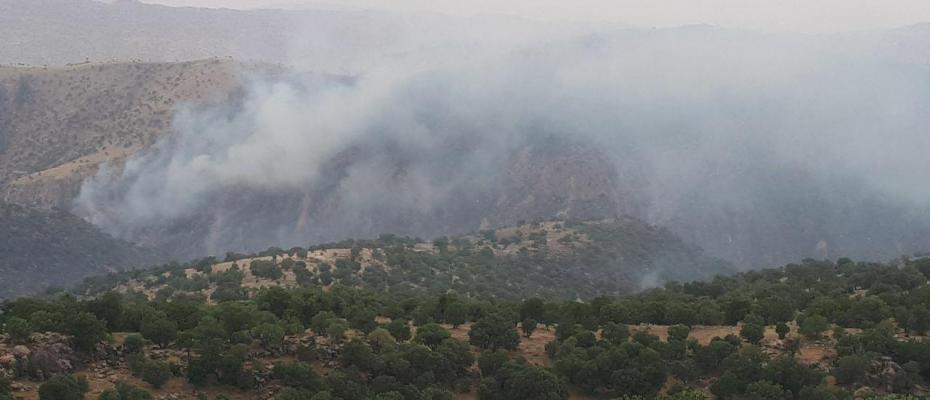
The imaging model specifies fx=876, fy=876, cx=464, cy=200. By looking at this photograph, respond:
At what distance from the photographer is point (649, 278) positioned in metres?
180

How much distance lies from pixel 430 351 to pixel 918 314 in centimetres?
4101

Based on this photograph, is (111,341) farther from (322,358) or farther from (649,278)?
(649,278)

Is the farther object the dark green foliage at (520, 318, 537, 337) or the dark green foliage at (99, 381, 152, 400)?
the dark green foliage at (520, 318, 537, 337)

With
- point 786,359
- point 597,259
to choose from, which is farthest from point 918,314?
point 597,259

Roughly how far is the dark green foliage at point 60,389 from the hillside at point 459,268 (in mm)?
57291

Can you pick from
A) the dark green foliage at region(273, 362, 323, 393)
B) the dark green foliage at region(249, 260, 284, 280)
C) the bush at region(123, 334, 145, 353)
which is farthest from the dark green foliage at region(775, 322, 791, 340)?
the dark green foliage at region(249, 260, 284, 280)

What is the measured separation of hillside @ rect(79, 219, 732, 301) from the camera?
125375mm

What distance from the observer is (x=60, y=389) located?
168 feet

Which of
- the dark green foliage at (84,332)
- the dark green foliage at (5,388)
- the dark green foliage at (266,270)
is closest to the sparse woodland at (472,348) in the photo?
the dark green foliage at (84,332)

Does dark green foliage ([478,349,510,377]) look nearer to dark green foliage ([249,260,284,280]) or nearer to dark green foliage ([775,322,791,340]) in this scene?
dark green foliage ([775,322,791,340])

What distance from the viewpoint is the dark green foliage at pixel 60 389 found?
168ft

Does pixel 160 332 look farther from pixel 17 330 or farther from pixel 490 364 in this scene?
pixel 490 364

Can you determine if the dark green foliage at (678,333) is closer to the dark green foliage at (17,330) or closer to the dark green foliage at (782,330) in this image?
the dark green foliage at (782,330)

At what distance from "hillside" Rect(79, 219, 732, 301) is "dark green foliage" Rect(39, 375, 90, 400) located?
57291 millimetres
